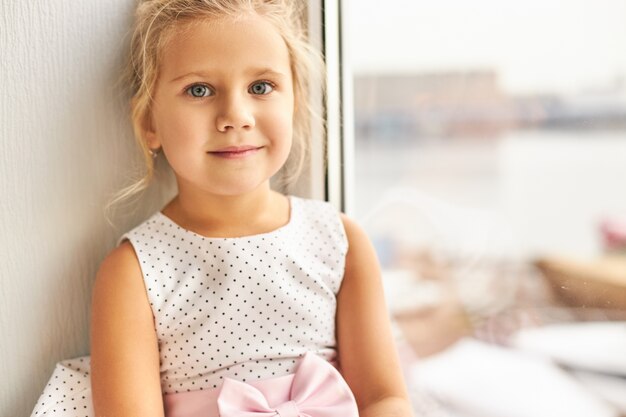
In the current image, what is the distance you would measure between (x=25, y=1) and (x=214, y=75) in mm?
331

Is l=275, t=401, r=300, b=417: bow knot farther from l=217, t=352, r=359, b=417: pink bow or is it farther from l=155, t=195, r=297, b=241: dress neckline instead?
l=155, t=195, r=297, b=241: dress neckline

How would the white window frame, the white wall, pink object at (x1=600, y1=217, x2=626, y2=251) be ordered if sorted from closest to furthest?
pink object at (x1=600, y1=217, x2=626, y2=251) < the white wall < the white window frame

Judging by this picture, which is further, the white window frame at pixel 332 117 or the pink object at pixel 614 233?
the white window frame at pixel 332 117

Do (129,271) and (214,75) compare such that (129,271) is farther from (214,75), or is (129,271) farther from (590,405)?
(590,405)

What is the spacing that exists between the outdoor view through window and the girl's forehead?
354mm

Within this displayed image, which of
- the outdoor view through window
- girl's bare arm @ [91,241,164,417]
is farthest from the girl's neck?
the outdoor view through window

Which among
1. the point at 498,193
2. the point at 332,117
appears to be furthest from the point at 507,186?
the point at 332,117

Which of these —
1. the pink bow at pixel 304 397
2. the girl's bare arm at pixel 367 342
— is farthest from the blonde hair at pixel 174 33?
the pink bow at pixel 304 397

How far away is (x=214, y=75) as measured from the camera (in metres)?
0.96

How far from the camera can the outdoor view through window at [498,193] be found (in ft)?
3.08

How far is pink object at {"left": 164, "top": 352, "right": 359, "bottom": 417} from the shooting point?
0.94 metres

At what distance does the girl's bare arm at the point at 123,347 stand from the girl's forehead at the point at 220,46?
0.31 meters

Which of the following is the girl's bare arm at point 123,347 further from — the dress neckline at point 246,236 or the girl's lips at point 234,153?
the girl's lips at point 234,153

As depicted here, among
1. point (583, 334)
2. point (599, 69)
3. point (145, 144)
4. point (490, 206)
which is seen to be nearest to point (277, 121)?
point (145, 144)
